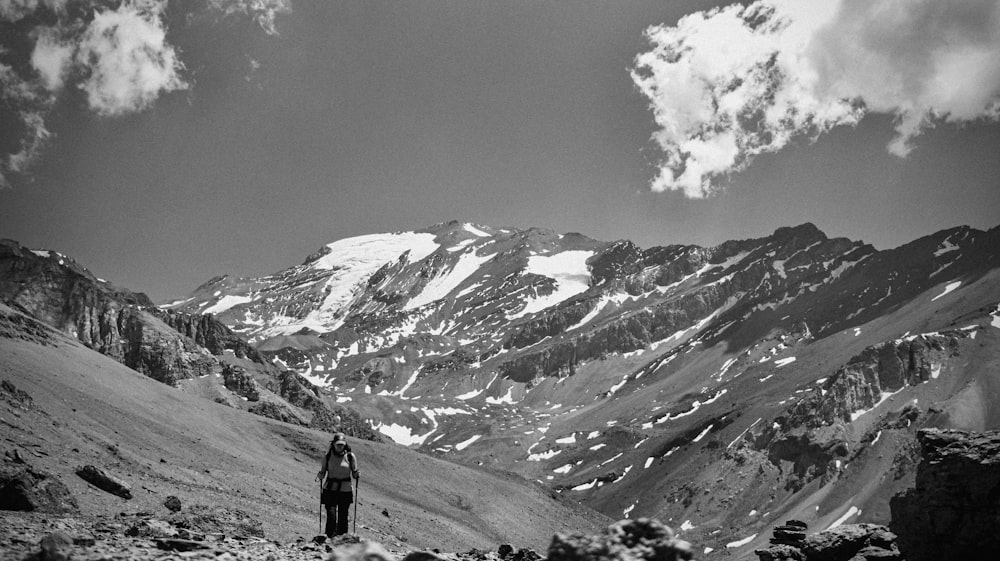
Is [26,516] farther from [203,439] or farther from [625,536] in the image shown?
[203,439]

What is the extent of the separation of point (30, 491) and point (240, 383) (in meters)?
119

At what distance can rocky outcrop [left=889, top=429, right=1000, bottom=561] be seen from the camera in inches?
751

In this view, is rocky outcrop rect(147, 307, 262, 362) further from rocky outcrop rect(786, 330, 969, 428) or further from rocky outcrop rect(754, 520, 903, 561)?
rocky outcrop rect(754, 520, 903, 561)

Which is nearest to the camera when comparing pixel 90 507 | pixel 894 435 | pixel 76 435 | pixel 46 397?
pixel 90 507

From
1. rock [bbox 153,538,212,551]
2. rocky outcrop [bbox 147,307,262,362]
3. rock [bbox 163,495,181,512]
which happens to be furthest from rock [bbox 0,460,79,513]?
rocky outcrop [bbox 147,307,262,362]

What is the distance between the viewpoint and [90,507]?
80.6 feet

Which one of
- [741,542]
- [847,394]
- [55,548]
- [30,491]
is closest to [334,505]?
[30,491]

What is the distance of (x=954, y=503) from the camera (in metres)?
20.3

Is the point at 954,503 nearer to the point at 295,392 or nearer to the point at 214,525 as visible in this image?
the point at 214,525

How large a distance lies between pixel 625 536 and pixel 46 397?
56.8m

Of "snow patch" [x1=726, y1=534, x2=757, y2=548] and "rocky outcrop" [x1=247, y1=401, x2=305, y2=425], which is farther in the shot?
"snow patch" [x1=726, y1=534, x2=757, y2=548]

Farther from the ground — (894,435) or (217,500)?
(894,435)

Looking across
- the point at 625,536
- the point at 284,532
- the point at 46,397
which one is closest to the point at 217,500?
the point at 284,532

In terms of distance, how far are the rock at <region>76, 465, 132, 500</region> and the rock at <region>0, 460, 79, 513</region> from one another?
744 cm
